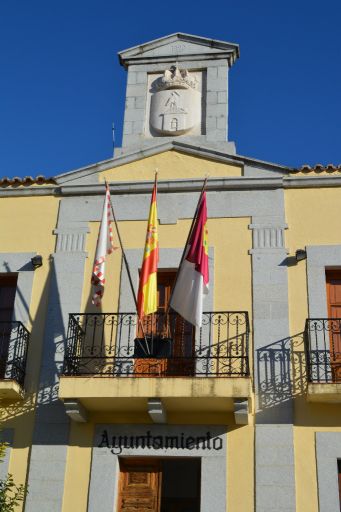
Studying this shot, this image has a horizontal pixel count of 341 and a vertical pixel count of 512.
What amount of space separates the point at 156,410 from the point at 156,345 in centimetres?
91

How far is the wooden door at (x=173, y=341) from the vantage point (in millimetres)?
11820

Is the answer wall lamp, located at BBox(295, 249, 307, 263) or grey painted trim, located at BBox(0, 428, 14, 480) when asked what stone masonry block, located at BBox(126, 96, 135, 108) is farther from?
grey painted trim, located at BBox(0, 428, 14, 480)

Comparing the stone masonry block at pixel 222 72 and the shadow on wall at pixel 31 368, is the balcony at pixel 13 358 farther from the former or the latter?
the stone masonry block at pixel 222 72

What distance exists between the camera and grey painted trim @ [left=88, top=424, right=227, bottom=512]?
10.8 m

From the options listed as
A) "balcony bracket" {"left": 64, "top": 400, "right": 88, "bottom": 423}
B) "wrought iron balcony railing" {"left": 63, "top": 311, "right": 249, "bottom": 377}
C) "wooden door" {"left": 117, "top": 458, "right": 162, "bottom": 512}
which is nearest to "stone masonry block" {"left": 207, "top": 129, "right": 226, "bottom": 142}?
"wrought iron balcony railing" {"left": 63, "top": 311, "right": 249, "bottom": 377}

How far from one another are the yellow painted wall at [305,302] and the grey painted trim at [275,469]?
4.0 inches

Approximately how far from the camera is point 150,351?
11.2m

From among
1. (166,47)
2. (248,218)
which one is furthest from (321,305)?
(166,47)

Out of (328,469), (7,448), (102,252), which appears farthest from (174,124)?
(328,469)

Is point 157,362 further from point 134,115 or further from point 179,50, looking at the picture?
point 179,50

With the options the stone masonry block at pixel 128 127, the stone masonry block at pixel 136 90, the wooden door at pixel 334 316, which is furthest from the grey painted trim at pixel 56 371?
the wooden door at pixel 334 316

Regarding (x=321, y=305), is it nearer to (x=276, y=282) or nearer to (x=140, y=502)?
Result: (x=276, y=282)

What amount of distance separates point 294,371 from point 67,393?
3255mm

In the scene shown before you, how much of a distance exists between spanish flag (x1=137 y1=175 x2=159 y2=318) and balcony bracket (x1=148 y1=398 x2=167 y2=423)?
1.20 m
